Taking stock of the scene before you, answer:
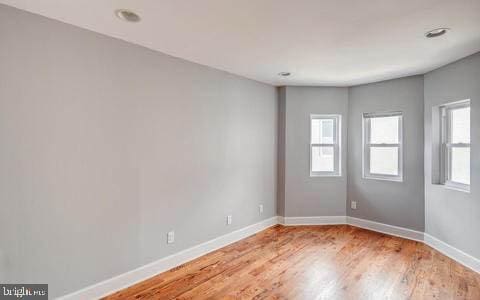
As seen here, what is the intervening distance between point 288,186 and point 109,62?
3356mm

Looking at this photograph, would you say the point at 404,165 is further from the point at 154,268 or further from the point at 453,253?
the point at 154,268

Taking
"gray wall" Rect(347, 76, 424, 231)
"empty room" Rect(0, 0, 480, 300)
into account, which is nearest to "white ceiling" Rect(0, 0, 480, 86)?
"empty room" Rect(0, 0, 480, 300)

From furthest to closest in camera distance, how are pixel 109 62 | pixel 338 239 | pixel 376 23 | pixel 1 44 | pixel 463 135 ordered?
pixel 338 239
pixel 463 135
pixel 109 62
pixel 376 23
pixel 1 44

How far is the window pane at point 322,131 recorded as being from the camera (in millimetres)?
4762

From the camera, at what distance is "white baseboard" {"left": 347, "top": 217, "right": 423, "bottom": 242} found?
3.93 metres

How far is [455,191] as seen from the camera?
328 centimetres

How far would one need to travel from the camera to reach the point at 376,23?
2.22m

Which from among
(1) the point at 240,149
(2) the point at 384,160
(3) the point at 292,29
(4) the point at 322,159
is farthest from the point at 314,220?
(3) the point at 292,29

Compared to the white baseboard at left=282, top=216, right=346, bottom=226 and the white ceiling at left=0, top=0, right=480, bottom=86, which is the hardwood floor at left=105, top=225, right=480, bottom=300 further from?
the white ceiling at left=0, top=0, right=480, bottom=86

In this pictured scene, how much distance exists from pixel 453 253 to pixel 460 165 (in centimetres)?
112

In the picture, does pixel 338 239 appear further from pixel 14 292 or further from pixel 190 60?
pixel 14 292

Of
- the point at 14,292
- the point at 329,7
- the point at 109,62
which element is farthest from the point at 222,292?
the point at 329,7

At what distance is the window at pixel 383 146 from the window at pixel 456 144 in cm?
60

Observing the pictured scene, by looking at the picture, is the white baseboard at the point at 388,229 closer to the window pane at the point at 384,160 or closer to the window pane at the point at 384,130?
the window pane at the point at 384,160
